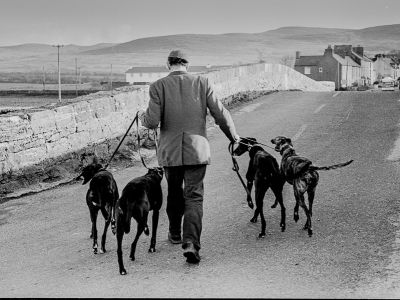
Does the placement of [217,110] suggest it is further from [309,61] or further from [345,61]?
[345,61]

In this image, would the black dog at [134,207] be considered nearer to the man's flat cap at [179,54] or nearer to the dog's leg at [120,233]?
the dog's leg at [120,233]

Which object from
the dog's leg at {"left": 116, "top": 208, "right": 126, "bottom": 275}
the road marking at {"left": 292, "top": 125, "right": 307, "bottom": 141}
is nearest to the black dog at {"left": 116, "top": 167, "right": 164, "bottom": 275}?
the dog's leg at {"left": 116, "top": 208, "right": 126, "bottom": 275}

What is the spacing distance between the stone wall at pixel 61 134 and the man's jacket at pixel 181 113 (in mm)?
5038

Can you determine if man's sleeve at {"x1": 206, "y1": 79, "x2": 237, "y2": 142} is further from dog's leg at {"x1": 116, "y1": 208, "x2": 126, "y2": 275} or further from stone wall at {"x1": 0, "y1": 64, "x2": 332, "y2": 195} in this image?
stone wall at {"x1": 0, "y1": 64, "x2": 332, "y2": 195}

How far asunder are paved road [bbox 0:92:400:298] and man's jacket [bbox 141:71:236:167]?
1.12 meters

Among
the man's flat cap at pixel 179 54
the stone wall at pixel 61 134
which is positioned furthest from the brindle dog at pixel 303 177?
the stone wall at pixel 61 134

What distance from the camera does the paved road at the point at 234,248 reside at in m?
5.22

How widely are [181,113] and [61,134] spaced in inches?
240

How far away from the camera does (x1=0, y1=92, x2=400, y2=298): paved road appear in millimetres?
5219

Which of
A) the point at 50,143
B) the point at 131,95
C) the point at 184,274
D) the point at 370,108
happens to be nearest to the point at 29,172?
the point at 50,143

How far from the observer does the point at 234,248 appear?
6367mm

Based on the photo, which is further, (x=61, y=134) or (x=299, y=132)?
(x=299, y=132)

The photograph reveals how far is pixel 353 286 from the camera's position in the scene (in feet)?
16.9

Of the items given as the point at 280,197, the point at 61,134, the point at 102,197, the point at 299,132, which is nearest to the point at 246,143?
the point at 280,197
